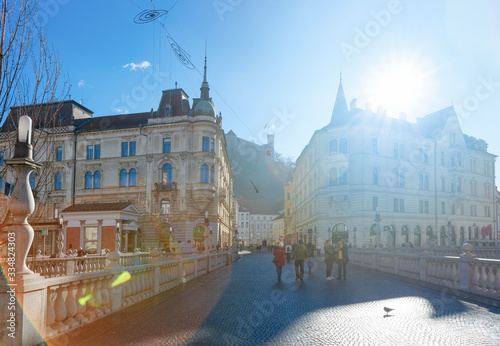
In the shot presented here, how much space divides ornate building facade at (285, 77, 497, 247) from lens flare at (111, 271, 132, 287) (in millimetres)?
40540

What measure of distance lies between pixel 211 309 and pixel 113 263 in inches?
95.7

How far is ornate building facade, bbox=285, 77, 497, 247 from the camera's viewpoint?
172 ft

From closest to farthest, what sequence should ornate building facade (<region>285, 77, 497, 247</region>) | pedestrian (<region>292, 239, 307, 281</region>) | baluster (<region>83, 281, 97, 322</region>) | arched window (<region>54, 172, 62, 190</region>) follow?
baluster (<region>83, 281, 97, 322</region>) < pedestrian (<region>292, 239, 307, 281</region>) < arched window (<region>54, 172, 62, 190</region>) < ornate building facade (<region>285, 77, 497, 247</region>)

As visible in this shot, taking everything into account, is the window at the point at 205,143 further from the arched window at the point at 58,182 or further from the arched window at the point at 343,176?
the arched window at the point at 58,182

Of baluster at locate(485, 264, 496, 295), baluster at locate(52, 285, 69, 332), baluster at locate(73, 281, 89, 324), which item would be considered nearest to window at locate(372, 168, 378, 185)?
baluster at locate(485, 264, 496, 295)

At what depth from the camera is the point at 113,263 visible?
31.0 feet

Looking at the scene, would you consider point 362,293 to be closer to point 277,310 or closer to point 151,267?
point 277,310

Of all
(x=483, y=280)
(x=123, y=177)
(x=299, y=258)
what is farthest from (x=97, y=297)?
(x=123, y=177)

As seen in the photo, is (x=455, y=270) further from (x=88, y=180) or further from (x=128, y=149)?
(x=88, y=180)

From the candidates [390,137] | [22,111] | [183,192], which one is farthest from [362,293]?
[390,137]

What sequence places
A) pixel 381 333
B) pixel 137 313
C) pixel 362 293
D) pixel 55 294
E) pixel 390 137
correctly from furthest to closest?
pixel 390 137, pixel 362 293, pixel 137 313, pixel 381 333, pixel 55 294

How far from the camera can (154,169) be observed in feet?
159

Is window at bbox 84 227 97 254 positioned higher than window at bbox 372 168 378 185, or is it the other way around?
window at bbox 372 168 378 185

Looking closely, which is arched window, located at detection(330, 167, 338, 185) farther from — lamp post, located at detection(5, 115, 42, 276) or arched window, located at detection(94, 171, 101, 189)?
lamp post, located at detection(5, 115, 42, 276)
